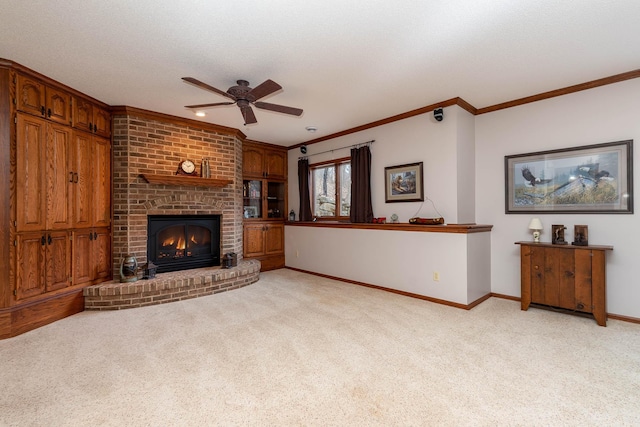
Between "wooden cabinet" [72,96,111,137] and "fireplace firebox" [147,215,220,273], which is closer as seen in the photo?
"wooden cabinet" [72,96,111,137]

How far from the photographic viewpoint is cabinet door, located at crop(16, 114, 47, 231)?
3.04m

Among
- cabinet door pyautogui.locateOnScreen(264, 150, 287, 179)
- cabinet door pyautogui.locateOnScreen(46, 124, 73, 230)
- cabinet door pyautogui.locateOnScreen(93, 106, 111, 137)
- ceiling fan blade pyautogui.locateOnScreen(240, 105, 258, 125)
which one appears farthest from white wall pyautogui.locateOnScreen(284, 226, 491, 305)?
cabinet door pyautogui.locateOnScreen(46, 124, 73, 230)

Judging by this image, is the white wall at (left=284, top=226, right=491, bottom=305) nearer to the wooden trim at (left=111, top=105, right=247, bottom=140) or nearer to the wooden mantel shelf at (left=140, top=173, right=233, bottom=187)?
the wooden mantel shelf at (left=140, top=173, right=233, bottom=187)

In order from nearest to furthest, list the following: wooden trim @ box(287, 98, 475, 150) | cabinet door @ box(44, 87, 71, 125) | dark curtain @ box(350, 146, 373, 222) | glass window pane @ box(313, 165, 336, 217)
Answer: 1. cabinet door @ box(44, 87, 71, 125)
2. wooden trim @ box(287, 98, 475, 150)
3. dark curtain @ box(350, 146, 373, 222)
4. glass window pane @ box(313, 165, 336, 217)

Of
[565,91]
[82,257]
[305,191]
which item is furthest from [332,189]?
[82,257]

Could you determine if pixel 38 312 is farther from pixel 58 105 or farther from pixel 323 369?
pixel 323 369

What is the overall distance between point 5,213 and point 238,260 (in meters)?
2.98

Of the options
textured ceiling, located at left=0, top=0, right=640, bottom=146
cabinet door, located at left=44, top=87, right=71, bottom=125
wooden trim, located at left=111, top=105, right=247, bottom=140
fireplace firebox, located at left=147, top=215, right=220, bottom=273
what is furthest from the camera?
fireplace firebox, located at left=147, top=215, right=220, bottom=273

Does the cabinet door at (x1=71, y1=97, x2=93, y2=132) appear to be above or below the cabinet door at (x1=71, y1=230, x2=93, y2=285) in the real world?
above

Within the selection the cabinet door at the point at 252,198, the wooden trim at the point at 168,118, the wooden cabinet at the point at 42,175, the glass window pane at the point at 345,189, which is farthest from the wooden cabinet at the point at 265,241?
the wooden cabinet at the point at 42,175

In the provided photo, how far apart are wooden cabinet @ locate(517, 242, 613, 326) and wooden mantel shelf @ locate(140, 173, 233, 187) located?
14.2ft

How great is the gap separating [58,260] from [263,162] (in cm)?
364

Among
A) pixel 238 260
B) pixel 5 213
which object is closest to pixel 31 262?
pixel 5 213

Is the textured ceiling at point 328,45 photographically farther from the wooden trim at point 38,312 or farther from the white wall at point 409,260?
the wooden trim at point 38,312
